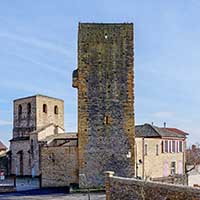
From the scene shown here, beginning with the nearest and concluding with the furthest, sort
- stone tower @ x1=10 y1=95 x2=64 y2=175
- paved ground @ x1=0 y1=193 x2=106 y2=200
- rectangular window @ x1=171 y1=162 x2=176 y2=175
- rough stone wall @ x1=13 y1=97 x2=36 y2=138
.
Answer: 1. paved ground @ x1=0 y1=193 x2=106 y2=200
2. rectangular window @ x1=171 y1=162 x2=176 y2=175
3. stone tower @ x1=10 y1=95 x2=64 y2=175
4. rough stone wall @ x1=13 y1=97 x2=36 y2=138

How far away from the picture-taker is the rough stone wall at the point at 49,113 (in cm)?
5638

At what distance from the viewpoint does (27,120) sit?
188ft

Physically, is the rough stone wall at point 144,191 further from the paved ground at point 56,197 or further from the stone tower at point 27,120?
the stone tower at point 27,120

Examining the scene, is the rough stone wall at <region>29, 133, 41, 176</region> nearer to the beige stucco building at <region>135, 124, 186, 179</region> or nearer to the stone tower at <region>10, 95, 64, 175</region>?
the stone tower at <region>10, 95, 64, 175</region>

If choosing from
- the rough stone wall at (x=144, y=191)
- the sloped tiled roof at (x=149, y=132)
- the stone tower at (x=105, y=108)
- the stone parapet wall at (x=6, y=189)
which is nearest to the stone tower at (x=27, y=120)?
the sloped tiled roof at (x=149, y=132)

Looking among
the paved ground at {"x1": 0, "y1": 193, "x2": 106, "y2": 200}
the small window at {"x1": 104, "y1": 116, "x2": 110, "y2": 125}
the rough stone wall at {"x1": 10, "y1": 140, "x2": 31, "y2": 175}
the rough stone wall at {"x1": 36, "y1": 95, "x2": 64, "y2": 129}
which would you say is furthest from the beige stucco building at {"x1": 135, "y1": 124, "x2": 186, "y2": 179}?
the rough stone wall at {"x1": 36, "y1": 95, "x2": 64, "y2": 129}

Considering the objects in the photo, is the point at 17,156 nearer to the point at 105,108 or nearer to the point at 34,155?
the point at 34,155

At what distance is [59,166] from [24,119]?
24179 mm

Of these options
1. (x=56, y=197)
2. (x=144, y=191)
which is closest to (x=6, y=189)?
(x=56, y=197)

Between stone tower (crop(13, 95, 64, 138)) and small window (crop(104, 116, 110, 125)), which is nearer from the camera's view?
small window (crop(104, 116, 110, 125))

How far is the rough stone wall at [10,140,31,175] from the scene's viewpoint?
168ft

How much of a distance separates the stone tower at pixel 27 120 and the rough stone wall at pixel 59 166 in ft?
53.1

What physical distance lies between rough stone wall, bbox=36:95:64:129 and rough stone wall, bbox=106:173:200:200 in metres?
34.1

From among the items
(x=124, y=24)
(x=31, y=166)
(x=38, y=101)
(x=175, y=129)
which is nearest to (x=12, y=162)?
(x=31, y=166)
